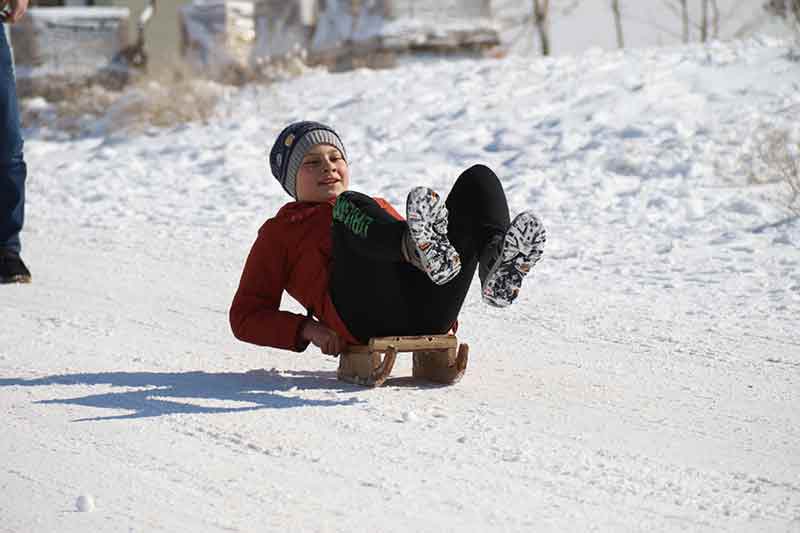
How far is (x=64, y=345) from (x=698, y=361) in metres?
1.99

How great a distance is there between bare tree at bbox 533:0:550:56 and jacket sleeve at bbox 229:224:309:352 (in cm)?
1549

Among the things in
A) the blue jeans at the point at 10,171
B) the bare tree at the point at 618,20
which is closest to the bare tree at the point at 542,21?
the bare tree at the point at 618,20

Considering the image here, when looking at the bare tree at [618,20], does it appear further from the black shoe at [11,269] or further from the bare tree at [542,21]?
the black shoe at [11,269]

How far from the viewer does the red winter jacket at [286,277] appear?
3025 millimetres

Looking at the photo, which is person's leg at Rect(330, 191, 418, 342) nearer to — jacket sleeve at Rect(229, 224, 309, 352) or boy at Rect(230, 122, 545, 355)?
boy at Rect(230, 122, 545, 355)

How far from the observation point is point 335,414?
274 centimetres

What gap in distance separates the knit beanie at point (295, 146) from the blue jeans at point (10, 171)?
6.04ft

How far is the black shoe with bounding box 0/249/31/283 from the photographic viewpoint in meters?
4.70

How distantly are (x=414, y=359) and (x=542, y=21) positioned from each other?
16337 millimetres

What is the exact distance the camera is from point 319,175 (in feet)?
10.5

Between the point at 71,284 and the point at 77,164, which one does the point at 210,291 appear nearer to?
the point at 71,284

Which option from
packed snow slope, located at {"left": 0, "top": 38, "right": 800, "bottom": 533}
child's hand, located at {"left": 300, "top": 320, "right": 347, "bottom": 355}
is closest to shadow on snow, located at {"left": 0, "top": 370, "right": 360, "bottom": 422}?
packed snow slope, located at {"left": 0, "top": 38, "right": 800, "bottom": 533}

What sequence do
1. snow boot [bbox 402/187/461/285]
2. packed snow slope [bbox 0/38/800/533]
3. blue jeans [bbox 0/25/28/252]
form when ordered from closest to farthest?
packed snow slope [bbox 0/38/800/533], snow boot [bbox 402/187/461/285], blue jeans [bbox 0/25/28/252]

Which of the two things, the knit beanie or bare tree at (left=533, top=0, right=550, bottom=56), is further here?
bare tree at (left=533, top=0, right=550, bottom=56)
